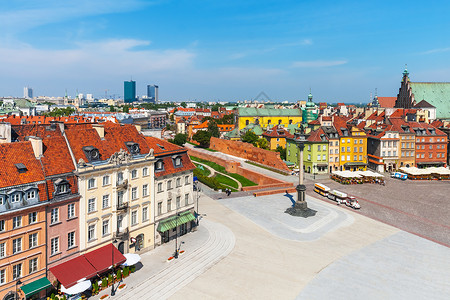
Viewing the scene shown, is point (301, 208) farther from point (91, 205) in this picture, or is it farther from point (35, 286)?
point (35, 286)

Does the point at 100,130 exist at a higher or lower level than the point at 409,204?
higher

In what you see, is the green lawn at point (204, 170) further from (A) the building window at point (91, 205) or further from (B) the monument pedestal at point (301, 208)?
(A) the building window at point (91, 205)

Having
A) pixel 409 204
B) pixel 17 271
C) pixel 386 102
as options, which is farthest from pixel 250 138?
pixel 17 271

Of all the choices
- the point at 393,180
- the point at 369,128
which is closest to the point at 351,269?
the point at 393,180

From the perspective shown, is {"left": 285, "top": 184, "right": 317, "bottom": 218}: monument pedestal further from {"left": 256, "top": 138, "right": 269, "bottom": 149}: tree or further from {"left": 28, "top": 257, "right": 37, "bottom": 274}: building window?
{"left": 256, "top": 138, "right": 269, "bottom": 149}: tree

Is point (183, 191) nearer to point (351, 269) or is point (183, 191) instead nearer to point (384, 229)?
point (351, 269)

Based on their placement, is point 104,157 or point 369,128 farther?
point 369,128
